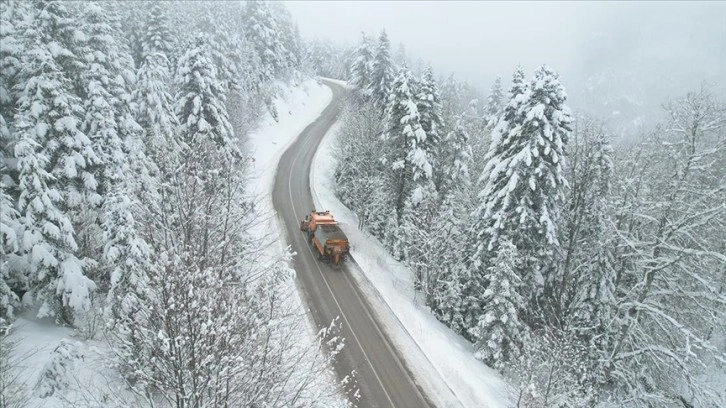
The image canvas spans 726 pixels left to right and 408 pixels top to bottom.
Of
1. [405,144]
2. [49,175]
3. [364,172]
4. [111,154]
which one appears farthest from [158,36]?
[49,175]

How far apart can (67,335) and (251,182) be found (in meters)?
25.2

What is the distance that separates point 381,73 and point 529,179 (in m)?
32.4

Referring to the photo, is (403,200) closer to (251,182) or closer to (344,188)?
(344,188)

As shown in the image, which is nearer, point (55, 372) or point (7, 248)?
point (55, 372)

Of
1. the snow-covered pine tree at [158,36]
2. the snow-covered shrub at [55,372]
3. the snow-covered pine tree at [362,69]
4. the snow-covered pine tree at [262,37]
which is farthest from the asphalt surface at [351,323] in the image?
the snow-covered pine tree at [262,37]

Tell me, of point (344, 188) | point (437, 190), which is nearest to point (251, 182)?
point (344, 188)

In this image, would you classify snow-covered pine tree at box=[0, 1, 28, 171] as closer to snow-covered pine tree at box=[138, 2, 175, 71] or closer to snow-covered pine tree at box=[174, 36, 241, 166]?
snow-covered pine tree at box=[174, 36, 241, 166]

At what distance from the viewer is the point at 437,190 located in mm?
33812

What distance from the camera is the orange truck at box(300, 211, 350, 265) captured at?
2694 centimetres

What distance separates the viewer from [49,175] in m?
14.2

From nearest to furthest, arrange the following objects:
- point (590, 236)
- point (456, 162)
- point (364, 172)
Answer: point (590, 236)
point (456, 162)
point (364, 172)

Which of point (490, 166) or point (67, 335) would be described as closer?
point (67, 335)

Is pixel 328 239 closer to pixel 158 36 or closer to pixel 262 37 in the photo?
pixel 158 36

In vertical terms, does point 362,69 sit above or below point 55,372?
above
